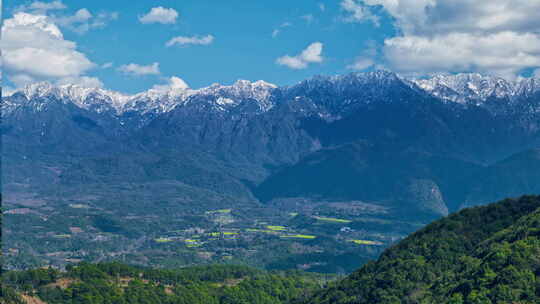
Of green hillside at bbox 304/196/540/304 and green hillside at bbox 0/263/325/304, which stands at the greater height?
green hillside at bbox 304/196/540/304

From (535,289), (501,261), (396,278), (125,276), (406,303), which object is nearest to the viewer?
(535,289)

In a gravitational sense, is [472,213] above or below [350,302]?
above

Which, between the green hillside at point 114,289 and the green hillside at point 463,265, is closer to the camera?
the green hillside at point 463,265

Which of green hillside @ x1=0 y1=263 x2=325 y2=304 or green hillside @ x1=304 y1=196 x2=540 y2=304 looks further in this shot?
green hillside @ x1=0 y1=263 x2=325 y2=304

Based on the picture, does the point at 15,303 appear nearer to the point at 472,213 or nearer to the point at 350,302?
the point at 350,302

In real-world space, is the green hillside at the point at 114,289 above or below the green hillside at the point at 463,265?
below

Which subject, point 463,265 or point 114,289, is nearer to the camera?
point 463,265

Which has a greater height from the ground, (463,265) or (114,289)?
(463,265)

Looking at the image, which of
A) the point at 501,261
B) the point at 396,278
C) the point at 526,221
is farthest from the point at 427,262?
the point at 501,261
